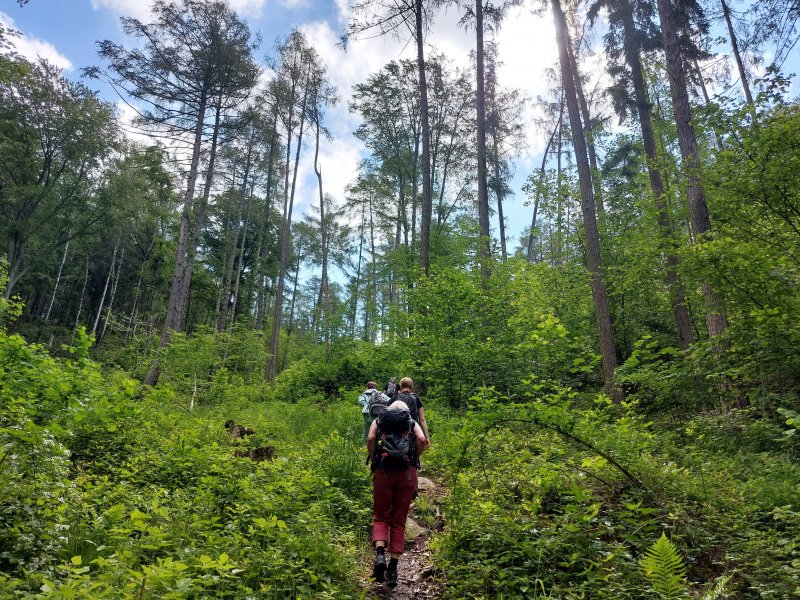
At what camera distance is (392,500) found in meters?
4.21

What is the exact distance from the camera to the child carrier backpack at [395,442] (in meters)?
4.17

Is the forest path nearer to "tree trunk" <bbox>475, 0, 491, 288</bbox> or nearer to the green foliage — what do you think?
the green foliage

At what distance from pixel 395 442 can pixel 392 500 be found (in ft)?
Answer: 1.87

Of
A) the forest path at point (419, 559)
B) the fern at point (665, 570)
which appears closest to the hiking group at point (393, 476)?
the forest path at point (419, 559)

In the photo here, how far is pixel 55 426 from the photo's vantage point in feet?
13.2

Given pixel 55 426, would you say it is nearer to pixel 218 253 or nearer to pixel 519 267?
pixel 519 267

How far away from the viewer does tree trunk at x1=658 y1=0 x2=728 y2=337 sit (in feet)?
26.1

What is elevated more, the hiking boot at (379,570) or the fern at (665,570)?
the fern at (665,570)

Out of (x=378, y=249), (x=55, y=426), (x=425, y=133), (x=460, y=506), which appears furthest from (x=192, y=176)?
(x=378, y=249)

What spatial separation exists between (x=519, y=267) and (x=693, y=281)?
6003 mm

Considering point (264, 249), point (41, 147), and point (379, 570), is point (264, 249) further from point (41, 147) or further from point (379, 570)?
point (379, 570)

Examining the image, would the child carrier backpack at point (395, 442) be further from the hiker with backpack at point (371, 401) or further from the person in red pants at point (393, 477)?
the hiker with backpack at point (371, 401)

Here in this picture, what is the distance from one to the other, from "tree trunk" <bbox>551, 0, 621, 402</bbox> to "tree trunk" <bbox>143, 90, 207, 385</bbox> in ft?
40.0

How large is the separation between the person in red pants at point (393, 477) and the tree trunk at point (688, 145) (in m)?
6.48
